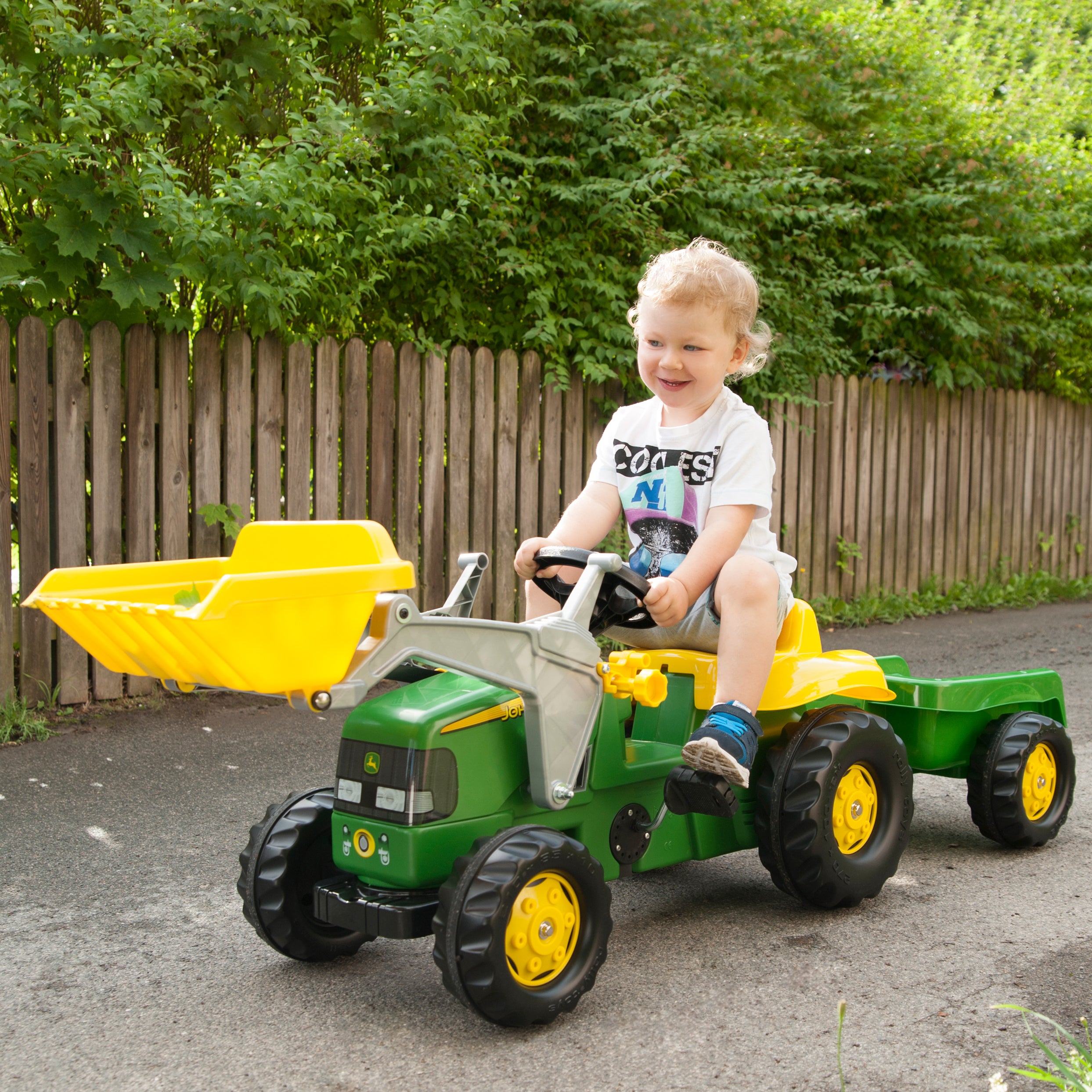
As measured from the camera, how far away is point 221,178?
5160 millimetres

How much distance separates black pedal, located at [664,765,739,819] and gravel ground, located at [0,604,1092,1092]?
367 mm

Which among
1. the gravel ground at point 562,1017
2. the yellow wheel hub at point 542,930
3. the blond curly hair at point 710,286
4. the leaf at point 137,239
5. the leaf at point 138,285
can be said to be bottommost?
the gravel ground at point 562,1017

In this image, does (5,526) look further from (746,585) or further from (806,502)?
(806,502)

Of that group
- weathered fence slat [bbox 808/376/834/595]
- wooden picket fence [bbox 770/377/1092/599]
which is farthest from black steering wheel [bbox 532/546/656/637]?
weathered fence slat [bbox 808/376/834/595]

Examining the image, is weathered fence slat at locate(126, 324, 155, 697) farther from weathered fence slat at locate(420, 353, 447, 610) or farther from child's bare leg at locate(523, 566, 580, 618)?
child's bare leg at locate(523, 566, 580, 618)

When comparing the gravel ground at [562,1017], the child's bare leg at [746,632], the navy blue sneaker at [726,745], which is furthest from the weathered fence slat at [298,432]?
the navy blue sneaker at [726,745]

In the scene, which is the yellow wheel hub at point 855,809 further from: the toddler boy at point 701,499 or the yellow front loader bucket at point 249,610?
the yellow front loader bucket at point 249,610

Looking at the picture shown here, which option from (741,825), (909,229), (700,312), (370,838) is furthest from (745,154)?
(370,838)

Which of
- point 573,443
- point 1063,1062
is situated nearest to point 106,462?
point 573,443

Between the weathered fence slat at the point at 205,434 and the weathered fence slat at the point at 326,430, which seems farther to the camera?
the weathered fence slat at the point at 326,430

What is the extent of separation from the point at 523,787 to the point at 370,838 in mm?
373

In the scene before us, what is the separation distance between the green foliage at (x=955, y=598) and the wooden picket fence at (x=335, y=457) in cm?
16

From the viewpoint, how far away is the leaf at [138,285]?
4.99 m

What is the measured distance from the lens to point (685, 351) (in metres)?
3.03
